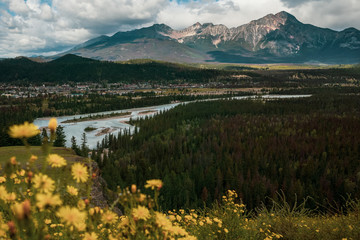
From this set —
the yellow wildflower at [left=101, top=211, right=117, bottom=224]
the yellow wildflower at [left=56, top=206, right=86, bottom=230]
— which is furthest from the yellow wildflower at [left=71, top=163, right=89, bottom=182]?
the yellow wildflower at [left=101, top=211, right=117, bottom=224]

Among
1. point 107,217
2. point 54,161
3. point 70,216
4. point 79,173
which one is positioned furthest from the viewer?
point 107,217

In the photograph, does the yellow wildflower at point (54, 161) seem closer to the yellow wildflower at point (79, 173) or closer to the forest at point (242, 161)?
the yellow wildflower at point (79, 173)

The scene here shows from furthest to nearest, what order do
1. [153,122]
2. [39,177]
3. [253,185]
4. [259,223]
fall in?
1. [153,122]
2. [253,185]
3. [259,223]
4. [39,177]

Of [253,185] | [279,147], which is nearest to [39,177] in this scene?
[253,185]

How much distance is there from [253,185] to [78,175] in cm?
4109

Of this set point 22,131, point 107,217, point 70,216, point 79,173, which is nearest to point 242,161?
point 107,217

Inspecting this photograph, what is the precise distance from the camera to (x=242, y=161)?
54312mm

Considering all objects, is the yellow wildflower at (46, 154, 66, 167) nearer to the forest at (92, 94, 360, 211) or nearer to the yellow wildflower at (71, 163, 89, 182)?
the yellow wildflower at (71, 163, 89, 182)

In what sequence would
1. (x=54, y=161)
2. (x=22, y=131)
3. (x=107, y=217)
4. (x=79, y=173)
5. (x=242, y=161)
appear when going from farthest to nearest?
(x=242, y=161) → (x=107, y=217) → (x=79, y=173) → (x=54, y=161) → (x=22, y=131)

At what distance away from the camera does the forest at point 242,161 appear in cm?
3862

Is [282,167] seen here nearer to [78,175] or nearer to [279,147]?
[279,147]

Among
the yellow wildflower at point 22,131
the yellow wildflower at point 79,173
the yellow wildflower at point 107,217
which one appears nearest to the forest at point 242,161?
the yellow wildflower at point 107,217

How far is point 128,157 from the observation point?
58062 millimetres

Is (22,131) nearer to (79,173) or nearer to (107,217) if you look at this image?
(79,173)
